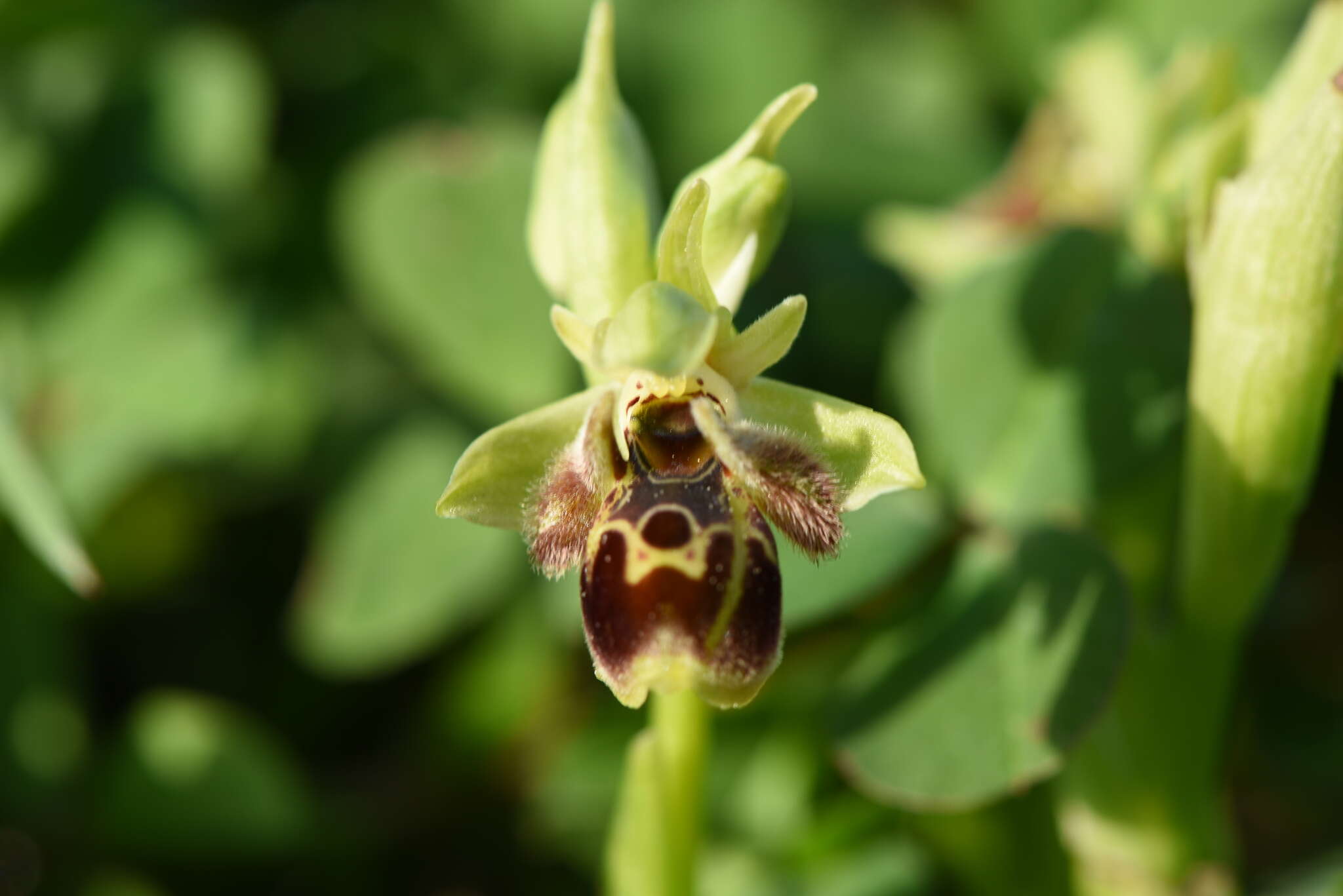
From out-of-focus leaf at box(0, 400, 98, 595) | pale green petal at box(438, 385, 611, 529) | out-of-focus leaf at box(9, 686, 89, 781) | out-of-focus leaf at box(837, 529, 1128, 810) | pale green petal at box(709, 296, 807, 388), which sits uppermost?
pale green petal at box(709, 296, 807, 388)

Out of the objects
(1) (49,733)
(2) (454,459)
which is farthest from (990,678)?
(1) (49,733)

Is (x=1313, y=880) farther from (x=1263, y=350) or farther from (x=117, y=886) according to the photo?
(x=117, y=886)

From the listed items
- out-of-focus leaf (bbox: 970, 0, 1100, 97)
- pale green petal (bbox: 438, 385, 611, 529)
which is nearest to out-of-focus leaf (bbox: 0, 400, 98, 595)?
pale green petal (bbox: 438, 385, 611, 529)

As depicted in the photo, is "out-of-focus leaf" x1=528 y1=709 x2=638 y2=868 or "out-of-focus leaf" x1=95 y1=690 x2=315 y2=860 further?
"out-of-focus leaf" x1=528 y1=709 x2=638 y2=868

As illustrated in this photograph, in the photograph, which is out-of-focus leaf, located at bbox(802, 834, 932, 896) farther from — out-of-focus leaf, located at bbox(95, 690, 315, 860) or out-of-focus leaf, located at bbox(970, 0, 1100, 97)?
out-of-focus leaf, located at bbox(970, 0, 1100, 97)

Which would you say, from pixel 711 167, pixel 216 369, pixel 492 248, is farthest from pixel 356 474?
pixel 711 167

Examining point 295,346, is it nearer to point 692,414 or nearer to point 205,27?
point 205,27
